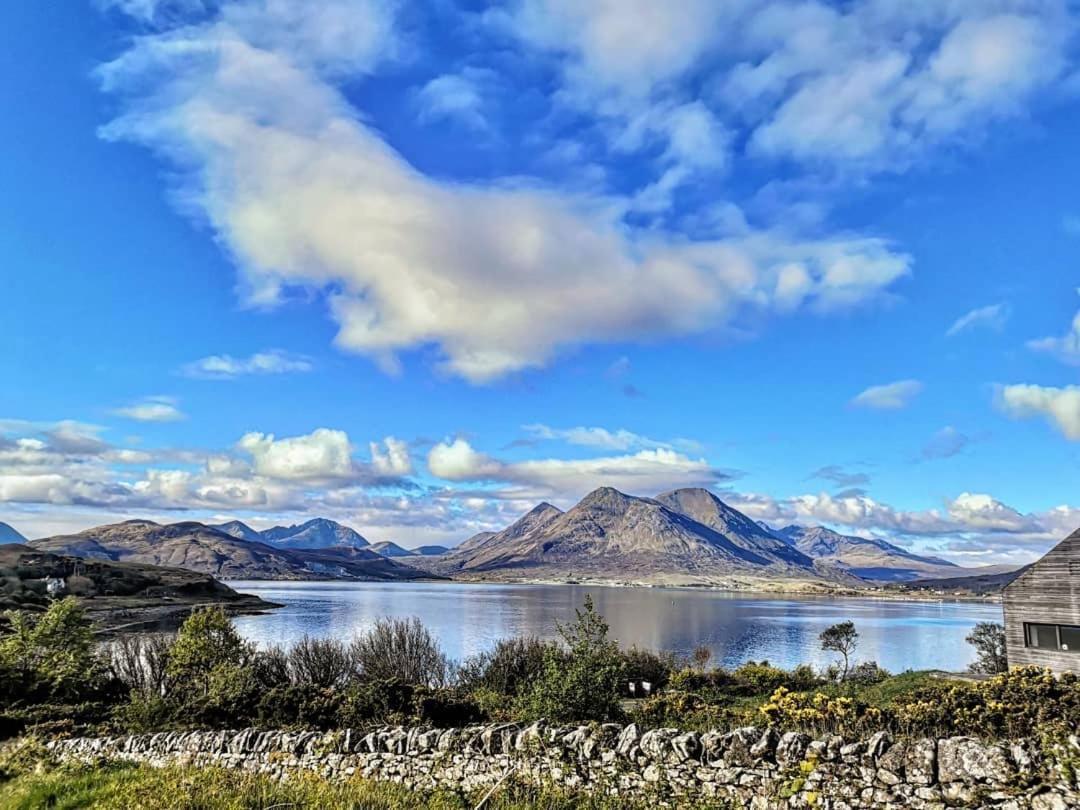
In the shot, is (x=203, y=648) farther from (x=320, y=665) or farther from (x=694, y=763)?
(x=694, y=763)

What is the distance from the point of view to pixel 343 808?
25.8ft

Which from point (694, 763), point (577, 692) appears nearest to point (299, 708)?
point (577, 692)

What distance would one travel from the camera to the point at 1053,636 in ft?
76.0

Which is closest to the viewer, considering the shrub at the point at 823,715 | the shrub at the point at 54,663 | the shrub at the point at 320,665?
the shrub at the point at 823,715

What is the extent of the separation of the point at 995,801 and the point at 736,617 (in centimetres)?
10742

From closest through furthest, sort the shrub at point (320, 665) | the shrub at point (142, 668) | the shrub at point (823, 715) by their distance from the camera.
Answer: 1. the shrub at point (823, 715)
2. the shrub at point (142, 668)
3. the shrub at point (320, 665)

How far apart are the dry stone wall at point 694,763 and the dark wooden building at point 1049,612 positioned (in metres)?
20.1

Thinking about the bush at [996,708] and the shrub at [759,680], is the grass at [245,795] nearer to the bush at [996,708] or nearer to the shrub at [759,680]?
the bush at [996,708]

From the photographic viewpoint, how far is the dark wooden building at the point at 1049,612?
889 inches

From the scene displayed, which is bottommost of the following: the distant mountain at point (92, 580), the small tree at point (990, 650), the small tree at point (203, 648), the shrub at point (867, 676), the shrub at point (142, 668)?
the distant mountain at point (92, 580)

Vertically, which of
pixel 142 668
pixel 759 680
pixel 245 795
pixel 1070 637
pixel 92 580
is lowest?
pixel 92 580

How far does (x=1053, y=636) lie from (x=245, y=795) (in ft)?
85.6

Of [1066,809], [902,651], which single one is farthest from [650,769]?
[902,651]

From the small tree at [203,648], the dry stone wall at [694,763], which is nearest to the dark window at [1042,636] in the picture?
the dry stone wall at [694,763]
